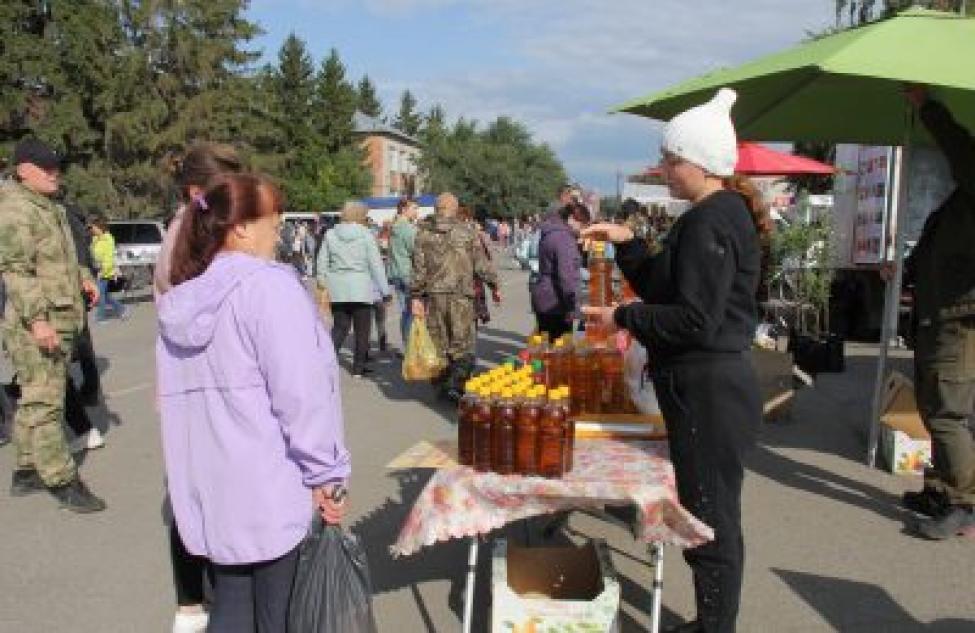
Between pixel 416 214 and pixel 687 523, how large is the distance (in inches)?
369

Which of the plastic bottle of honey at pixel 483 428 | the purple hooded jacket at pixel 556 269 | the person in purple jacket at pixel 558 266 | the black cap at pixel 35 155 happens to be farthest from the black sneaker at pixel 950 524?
the black cap at pixel 35 155

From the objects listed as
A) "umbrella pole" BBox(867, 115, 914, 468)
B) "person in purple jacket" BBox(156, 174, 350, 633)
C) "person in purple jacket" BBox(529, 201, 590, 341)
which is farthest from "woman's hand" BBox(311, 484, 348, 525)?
"person in purple jacket" BBox(529, 201, 590, 341)

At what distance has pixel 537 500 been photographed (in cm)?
315

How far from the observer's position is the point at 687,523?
3031 millimetres

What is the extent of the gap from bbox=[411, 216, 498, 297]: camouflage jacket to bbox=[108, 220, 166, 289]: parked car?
15.0 meters

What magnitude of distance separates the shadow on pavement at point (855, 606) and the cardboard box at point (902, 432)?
193cm

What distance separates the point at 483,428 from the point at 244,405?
1.05 meters

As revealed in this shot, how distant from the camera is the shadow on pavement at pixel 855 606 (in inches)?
153

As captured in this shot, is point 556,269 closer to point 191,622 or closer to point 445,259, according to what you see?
point 445,259

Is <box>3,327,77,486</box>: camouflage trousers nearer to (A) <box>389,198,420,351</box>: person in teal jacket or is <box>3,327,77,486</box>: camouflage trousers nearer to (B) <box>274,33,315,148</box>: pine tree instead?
(A) <box>389,198,420,351</box>: person in teal jacket

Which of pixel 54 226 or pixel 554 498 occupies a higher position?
pixel 54 226

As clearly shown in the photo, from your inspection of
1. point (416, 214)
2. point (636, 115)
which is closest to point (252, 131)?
point (416, 214)

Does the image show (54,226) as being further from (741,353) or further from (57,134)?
(57,134)

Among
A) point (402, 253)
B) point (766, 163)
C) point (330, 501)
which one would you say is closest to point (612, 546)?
point (330, 501)
